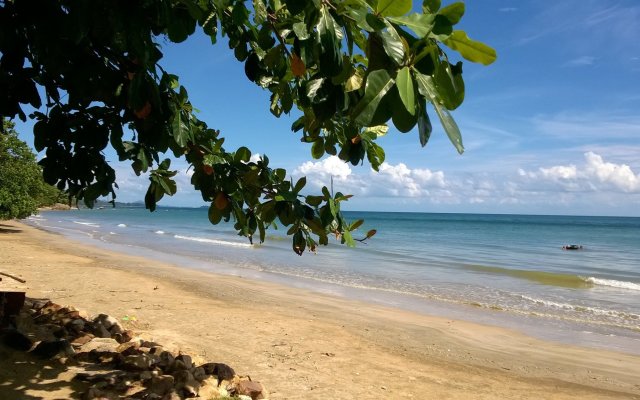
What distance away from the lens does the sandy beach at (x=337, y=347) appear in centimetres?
532

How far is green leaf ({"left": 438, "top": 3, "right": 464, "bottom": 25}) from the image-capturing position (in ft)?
3.81

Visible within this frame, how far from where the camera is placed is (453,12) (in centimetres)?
117

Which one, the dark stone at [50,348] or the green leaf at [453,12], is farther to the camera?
the dark stone at [50,348]

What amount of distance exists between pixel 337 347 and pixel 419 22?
603cm

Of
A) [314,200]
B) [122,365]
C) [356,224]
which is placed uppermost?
[314,200]

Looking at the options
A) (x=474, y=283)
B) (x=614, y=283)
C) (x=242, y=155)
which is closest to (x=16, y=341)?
(x=242, y=155)

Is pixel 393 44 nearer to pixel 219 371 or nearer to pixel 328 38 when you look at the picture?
pixel 328 38

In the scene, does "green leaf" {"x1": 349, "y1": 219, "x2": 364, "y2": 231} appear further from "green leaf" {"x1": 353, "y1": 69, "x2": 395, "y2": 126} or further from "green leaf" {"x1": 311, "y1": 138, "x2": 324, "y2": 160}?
"green leaf" {"x1": 353, "y1": 69, "x2": 395, "y2": 126}

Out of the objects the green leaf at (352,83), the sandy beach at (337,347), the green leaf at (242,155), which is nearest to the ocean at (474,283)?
the sandy beach at (337,347)

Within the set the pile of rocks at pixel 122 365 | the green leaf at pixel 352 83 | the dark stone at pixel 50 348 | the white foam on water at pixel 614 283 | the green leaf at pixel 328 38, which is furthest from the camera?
the white foam on water at pixel 614 283

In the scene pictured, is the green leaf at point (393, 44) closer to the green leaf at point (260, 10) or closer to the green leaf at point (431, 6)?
the green leaf at point (431, 6)

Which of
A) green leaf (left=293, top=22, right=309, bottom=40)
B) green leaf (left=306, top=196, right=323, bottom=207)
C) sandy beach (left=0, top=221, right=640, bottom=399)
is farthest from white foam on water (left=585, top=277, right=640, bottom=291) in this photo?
green leaf (left=293, top=22, right=309, bottom=40)

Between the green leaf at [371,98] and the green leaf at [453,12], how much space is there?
0.22 m

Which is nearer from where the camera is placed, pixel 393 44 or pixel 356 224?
pixel 393 44
